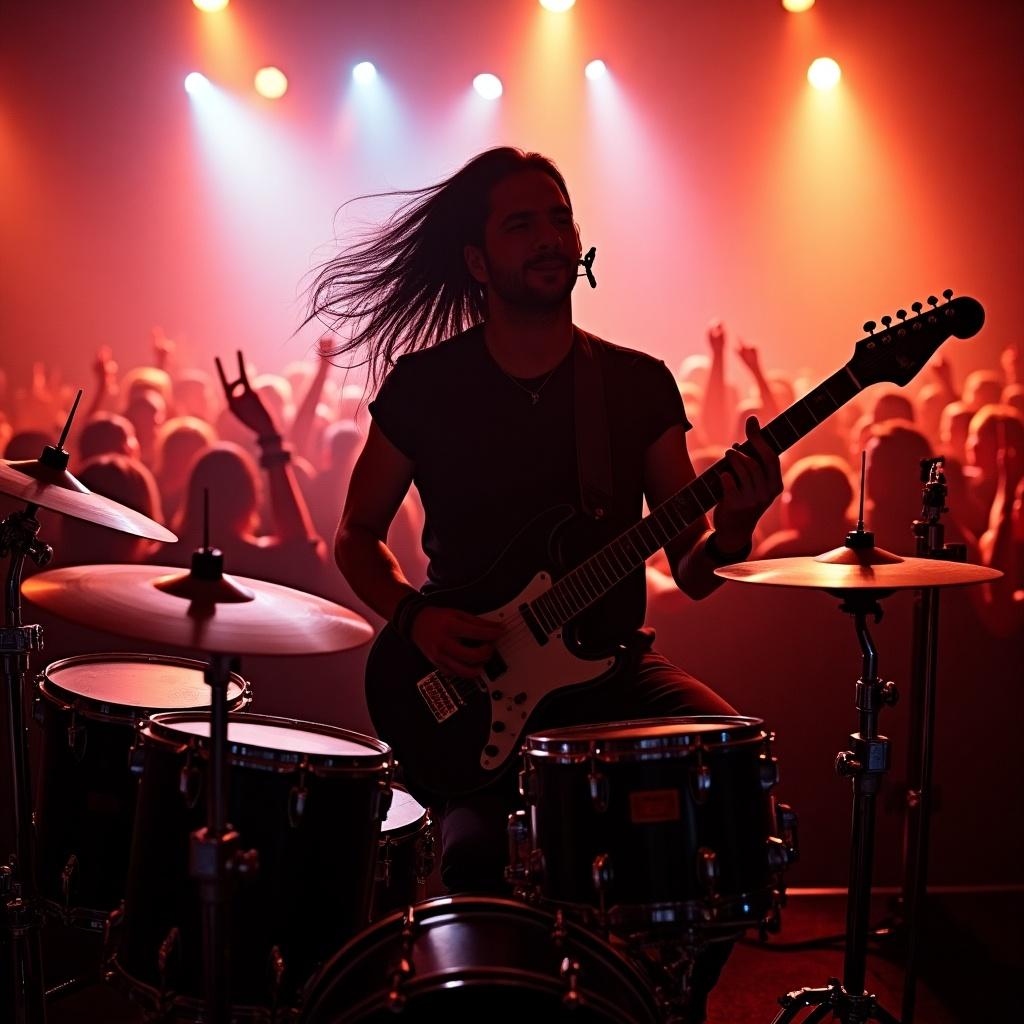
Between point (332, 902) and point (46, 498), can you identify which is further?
point (46, 498)

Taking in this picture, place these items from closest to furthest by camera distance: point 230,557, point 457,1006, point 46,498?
1. point 457,1006
2. point 46,498
3. point 230,557

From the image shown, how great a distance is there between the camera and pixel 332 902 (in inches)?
74.5

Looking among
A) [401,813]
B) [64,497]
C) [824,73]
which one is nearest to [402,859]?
[401,813]

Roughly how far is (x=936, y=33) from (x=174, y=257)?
2.74m

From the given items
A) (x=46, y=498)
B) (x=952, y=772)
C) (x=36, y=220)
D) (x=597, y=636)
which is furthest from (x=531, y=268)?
(x=952, y=772)

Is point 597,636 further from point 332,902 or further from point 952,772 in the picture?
point 952,772

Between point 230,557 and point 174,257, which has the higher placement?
point 174,257

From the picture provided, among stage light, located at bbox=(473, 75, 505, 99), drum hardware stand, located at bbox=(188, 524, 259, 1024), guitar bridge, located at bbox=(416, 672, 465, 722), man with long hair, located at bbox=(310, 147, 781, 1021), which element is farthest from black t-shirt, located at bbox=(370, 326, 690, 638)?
stage light, located at bbox=(473, 75, 505, 99)

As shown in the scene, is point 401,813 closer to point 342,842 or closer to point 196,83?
point 342,842

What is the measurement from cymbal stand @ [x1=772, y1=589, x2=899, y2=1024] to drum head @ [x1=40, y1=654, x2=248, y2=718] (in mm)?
1307

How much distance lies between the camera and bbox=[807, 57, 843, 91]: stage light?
12.5ft

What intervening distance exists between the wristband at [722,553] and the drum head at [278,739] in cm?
77

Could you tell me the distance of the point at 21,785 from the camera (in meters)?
2.38

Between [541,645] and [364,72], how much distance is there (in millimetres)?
2422
